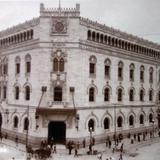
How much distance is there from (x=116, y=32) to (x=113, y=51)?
8.34 feet

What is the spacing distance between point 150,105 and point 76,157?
67.3ft

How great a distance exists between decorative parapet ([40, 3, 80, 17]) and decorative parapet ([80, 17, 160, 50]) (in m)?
1.08

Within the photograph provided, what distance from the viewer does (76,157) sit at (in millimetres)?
27781

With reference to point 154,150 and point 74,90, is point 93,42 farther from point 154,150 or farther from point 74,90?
point 154,150

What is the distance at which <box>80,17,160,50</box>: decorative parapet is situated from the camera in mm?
33344

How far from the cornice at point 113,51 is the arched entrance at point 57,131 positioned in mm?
8942

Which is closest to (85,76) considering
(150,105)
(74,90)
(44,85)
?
(74,90)

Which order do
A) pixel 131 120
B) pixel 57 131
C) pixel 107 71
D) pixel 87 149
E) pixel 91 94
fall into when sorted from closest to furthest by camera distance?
pixel 87 149, pixel 57 131, pixel 91 94, pixel 107 71, pixel 131 120

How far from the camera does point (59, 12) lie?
1265 inches

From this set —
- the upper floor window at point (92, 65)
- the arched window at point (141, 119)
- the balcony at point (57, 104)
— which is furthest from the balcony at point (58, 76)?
the arched window at point (141, 119)

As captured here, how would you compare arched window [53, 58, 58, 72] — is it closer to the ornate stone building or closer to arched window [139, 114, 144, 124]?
the ornate stone building

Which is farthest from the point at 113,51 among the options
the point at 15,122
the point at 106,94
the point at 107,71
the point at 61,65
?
the point at 15,122

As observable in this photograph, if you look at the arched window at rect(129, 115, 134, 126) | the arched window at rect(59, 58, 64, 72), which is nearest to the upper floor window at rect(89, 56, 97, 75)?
the arched window at rect(59, 58, 64, 72)

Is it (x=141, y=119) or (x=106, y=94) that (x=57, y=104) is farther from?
(x=141, y=119)
